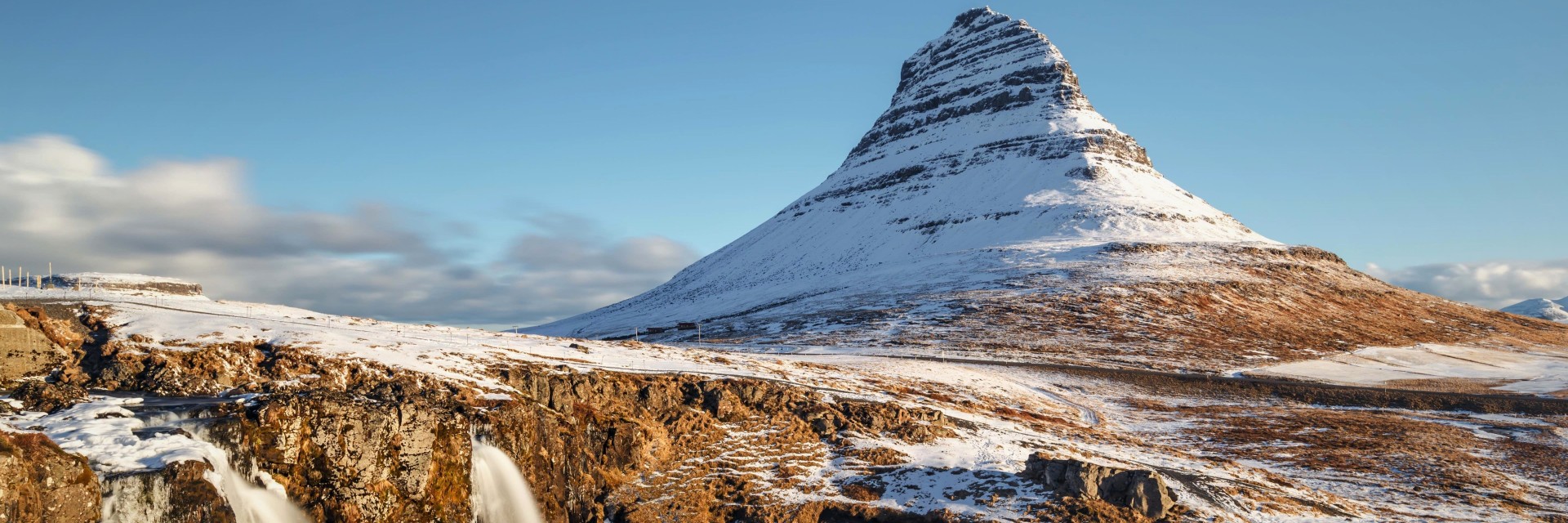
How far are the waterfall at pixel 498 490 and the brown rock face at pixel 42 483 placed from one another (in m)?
7.39

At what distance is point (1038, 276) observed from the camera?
120 meters

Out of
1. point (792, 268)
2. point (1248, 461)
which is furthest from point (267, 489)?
point (792, 268)

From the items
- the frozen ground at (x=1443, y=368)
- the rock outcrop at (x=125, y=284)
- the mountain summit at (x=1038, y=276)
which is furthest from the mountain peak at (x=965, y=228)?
the rock outcrop at (x=125, y=284)

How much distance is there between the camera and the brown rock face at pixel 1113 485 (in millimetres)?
24766

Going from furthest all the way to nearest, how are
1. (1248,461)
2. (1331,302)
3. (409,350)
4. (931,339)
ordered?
(1331,302) < (931,339) < (1248,461) < (409,350)

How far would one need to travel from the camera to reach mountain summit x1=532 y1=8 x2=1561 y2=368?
305ft

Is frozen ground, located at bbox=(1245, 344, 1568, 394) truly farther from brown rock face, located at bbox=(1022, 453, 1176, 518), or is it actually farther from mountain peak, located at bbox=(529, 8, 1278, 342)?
brown rock face, located at bbox=(1022, 453, 1176, 518)

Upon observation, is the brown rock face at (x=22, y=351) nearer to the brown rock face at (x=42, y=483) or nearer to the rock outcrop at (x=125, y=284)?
the brown rock face at (x=42, y=483)

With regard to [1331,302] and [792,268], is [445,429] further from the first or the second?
[792,268]

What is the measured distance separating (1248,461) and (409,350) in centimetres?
3000

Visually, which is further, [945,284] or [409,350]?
[945,284]

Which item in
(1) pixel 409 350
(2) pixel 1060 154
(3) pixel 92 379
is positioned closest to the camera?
(3) pixel 92 379

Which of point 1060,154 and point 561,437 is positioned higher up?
point 1060,154

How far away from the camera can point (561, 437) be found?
24609 mm
